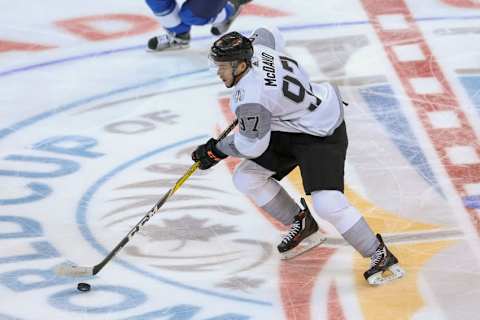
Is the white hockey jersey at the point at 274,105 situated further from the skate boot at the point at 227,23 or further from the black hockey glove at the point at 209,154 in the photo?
the skate boot at the point at 227,23

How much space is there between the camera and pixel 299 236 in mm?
4316

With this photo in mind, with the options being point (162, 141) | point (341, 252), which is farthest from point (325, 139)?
point (162, 141)

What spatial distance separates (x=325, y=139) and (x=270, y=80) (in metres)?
0.32

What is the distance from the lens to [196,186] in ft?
16.1

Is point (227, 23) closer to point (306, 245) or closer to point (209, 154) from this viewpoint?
point (306, 245)

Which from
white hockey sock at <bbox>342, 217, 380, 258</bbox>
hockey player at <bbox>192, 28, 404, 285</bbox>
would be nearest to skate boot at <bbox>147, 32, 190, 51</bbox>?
hockey player at <bbox>192, 28, 404, 285</bbox>

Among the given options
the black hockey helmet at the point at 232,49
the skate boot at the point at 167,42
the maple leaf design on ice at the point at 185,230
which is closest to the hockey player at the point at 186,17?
the skate boot at the point at 167,42

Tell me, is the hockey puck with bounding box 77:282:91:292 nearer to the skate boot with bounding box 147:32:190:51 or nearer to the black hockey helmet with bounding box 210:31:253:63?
the black hockey helmet with bounding box 210:31:253:63

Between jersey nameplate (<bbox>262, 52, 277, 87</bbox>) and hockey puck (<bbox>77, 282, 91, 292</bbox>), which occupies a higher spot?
jersey nameplate (<bbox>262, 52, 277, 87</bbox>)

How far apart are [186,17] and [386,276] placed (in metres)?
2.56

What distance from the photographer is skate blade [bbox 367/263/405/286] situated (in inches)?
161

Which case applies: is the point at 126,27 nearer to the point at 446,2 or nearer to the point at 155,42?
the point at 155,42

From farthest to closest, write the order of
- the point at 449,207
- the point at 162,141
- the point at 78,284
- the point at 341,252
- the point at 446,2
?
the point at 446,2
the point at 162,141
the point at 449,207
the point at 341,252
the point at 78,284

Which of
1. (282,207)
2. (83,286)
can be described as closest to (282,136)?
(282,207)
